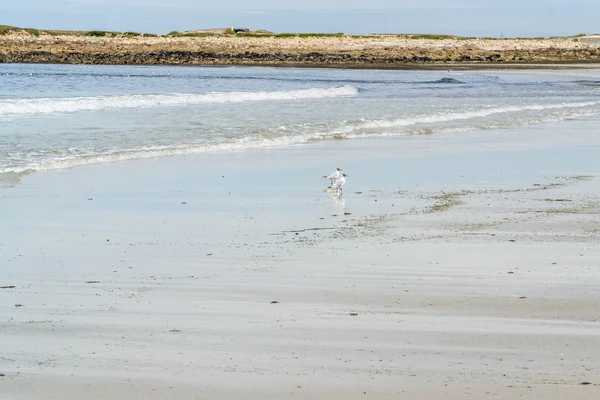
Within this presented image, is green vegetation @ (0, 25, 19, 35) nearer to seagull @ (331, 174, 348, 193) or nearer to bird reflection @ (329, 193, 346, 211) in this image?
seagull @ (331, 174, 348, 193)

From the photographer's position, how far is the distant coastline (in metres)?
67.7

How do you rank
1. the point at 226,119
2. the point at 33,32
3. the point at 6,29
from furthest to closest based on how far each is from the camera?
the point at 6,29
the point at 33,32
the point at 226,119

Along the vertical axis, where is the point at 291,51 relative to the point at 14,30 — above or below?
below

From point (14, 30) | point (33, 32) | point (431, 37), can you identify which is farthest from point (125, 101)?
point (431, 37)

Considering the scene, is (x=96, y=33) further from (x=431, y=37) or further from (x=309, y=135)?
(x=309, y=135)

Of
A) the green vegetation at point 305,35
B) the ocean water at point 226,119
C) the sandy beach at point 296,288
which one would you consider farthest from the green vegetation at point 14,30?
the sandy beach at point 296,288

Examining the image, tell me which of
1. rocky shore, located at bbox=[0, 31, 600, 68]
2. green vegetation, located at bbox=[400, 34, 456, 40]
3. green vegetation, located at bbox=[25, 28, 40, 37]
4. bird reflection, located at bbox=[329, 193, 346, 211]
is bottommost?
bird reflection, located at bbox=[329, 193, 346, 211]

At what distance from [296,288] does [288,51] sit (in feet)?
229

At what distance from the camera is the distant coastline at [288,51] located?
67744mm

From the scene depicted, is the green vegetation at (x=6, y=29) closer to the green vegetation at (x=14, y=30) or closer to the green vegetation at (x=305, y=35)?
the green vegetation at (x=14, y=30)

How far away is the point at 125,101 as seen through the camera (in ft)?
73.8

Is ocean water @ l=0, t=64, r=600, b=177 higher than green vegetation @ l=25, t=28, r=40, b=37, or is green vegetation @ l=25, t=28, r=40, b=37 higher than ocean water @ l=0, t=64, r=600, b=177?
green vegetation @ l=25, t=28, r=40, b=37

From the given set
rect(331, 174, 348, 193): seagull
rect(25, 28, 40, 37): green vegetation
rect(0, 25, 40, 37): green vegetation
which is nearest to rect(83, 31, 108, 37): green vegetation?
rect(25, 28, 40, 37): green vegetation

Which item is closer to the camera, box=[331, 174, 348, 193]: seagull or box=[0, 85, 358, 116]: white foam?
box=[331, 174, 348, 193]: seagull
